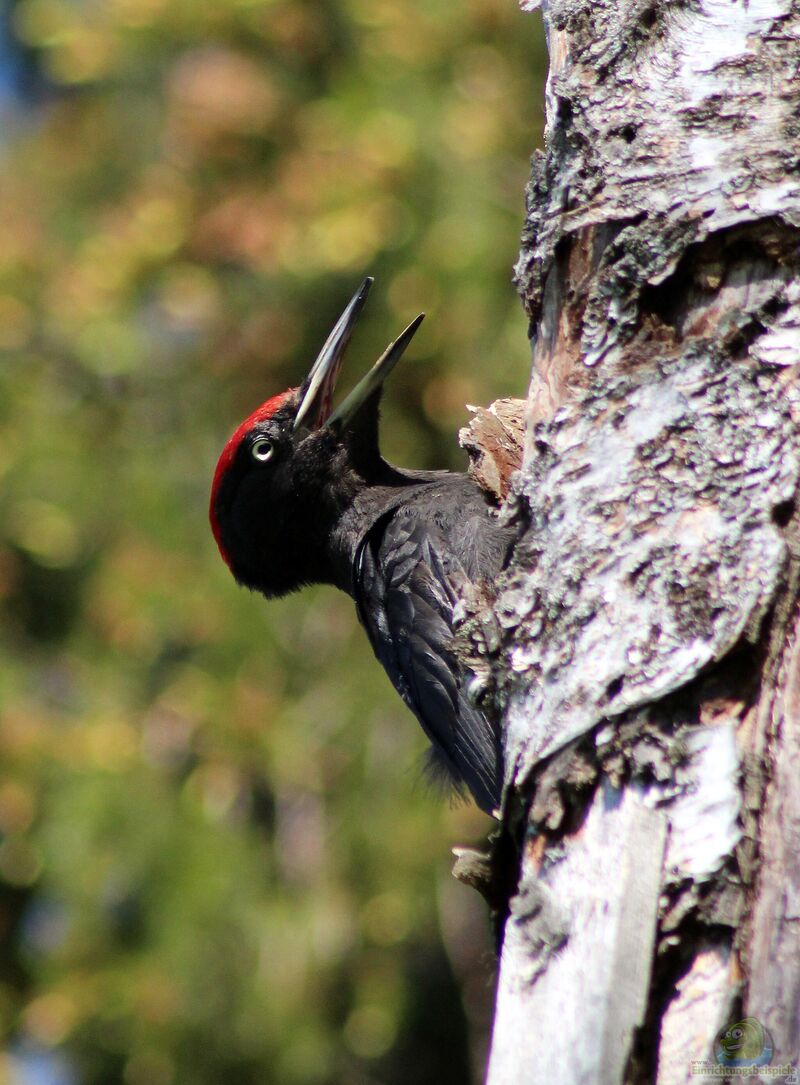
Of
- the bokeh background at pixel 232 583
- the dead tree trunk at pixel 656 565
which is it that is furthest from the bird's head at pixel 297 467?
the dead tree trunk at pixel 656 565

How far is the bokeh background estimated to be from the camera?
16.9 ft

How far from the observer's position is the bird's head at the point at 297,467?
13.4 feet

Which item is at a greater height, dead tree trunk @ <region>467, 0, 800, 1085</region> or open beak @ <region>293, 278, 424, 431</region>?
open beak @ <region>293, 278, 424, 431</region>

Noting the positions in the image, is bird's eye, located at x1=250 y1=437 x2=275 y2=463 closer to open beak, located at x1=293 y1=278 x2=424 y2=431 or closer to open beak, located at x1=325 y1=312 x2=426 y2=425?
open beak, located at x1=293 y1=278 x2=424 y2=431

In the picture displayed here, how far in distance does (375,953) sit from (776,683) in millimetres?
3769

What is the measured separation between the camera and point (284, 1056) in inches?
204

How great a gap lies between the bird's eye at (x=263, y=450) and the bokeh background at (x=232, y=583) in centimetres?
125

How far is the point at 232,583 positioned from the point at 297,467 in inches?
57.9

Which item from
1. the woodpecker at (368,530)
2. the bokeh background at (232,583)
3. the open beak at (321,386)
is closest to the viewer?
the woodpecker at (368,530)

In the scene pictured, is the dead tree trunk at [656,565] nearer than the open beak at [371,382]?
Yes

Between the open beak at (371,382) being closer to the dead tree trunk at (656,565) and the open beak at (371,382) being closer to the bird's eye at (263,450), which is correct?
the bird's eye at (263,450)

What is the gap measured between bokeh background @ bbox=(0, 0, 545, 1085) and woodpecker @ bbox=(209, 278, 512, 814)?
99cm

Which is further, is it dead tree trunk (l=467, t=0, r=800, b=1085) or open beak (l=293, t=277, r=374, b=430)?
open beak (l=293, t=277, r=374, b=430)

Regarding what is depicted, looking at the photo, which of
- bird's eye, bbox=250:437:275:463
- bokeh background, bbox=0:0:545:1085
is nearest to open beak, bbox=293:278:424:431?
bird's eye, bbox=250:437:275:463
